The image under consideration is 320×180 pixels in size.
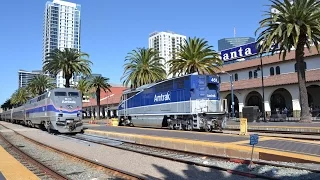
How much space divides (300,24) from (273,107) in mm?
22347

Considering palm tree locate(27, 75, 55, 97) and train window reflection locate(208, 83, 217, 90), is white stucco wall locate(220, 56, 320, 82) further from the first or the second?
palm tree locate(27, 75, 55, 97)

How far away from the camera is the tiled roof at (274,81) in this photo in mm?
40500

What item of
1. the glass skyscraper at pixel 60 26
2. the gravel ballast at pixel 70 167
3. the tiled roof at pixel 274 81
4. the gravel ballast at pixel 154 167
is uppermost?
the glass skyscraper at pixel 60 26

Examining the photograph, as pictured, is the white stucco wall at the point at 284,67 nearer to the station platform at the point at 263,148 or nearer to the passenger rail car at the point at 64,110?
the passenger rail car at the point at 64,110

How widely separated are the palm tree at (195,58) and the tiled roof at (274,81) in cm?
951

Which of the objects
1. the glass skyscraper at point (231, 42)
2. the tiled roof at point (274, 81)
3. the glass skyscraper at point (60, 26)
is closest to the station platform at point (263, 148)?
the tiled roof at point (274, 81)

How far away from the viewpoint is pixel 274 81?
44.8 meters

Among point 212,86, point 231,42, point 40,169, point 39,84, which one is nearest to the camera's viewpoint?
point 40,169

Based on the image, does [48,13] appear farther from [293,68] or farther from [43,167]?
[43,167]

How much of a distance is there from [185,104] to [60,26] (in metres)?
98.8

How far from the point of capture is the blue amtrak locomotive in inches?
910

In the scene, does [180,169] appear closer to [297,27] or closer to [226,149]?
[226,149]

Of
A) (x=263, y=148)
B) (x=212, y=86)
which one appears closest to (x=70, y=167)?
(x=263, y=148)

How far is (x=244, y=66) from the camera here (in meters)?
50.8
